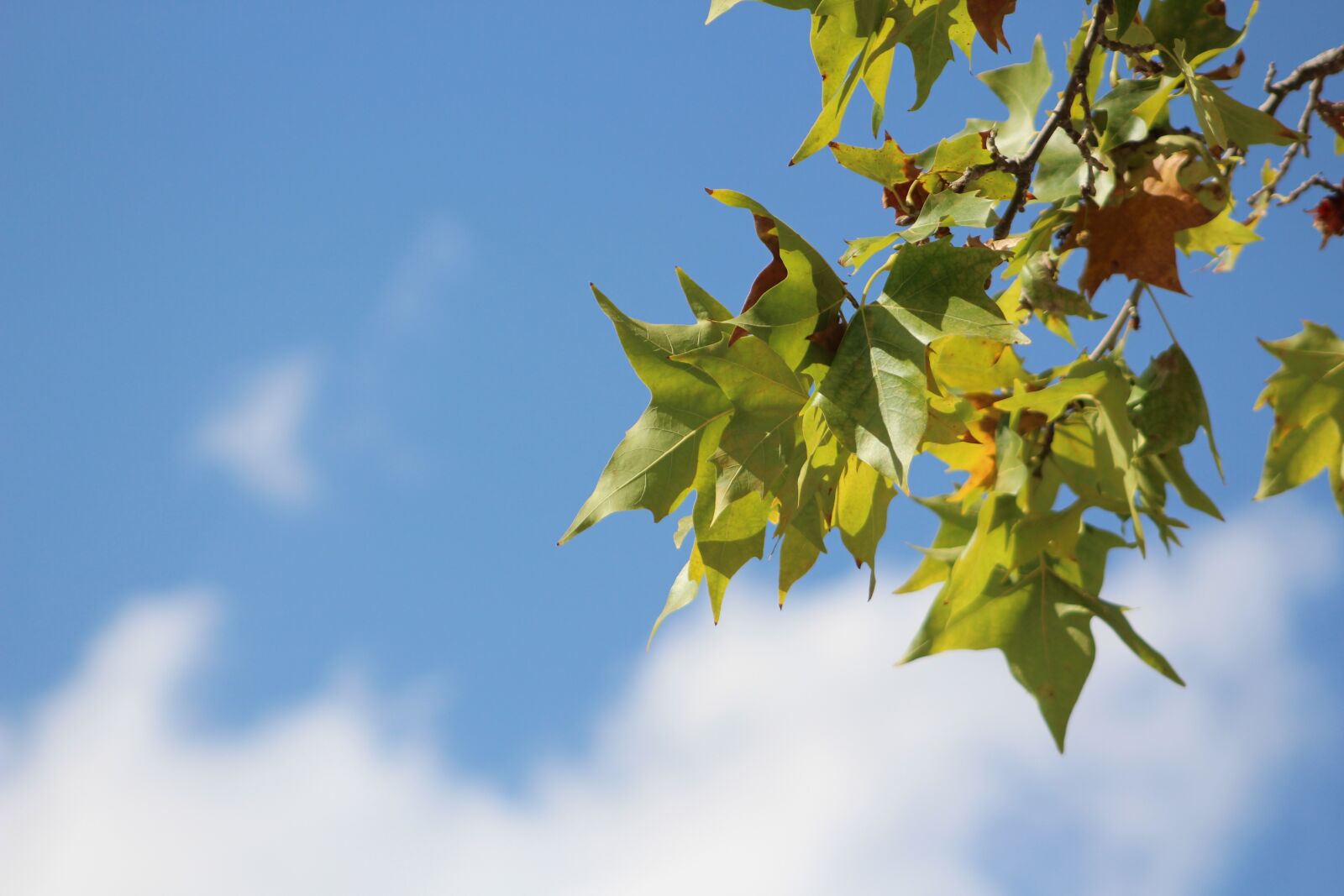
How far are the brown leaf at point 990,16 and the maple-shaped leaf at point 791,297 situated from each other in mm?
279

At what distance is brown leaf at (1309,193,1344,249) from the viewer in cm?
134

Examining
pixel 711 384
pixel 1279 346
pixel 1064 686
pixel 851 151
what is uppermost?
pixel 851 151

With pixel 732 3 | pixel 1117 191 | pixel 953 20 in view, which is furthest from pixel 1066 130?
pixel 732 3

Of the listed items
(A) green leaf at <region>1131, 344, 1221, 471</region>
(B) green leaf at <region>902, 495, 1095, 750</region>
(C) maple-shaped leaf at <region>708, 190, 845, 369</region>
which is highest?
(C) maple-shaped leaf at <region>708, 190, 845, 369</region>

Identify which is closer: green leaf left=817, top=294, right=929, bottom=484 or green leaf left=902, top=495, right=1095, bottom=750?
green leaf left=817, top=294, right=929, bottom=484

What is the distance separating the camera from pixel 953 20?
0.94 meters

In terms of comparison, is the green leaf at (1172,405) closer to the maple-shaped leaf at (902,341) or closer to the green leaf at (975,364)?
the green leaf at (975,364)

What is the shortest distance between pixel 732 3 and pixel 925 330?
12.8 inches

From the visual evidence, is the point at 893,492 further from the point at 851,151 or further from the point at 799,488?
the point at 851,151

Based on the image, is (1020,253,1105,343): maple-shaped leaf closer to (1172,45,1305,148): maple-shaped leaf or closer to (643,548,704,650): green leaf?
(1172,45,1305,148): maple-shaped leaf

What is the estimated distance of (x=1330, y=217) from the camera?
137 cm

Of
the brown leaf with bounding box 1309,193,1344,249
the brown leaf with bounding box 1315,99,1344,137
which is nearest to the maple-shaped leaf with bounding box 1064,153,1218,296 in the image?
the brown leaf with bounding box 1315,99,1344,137

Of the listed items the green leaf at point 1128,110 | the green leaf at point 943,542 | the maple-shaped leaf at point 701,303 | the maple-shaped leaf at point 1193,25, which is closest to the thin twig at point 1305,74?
the maple-shaped leaf at point 1193,25

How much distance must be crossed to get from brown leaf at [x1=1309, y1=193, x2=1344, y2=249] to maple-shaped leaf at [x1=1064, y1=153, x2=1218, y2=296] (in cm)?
67
